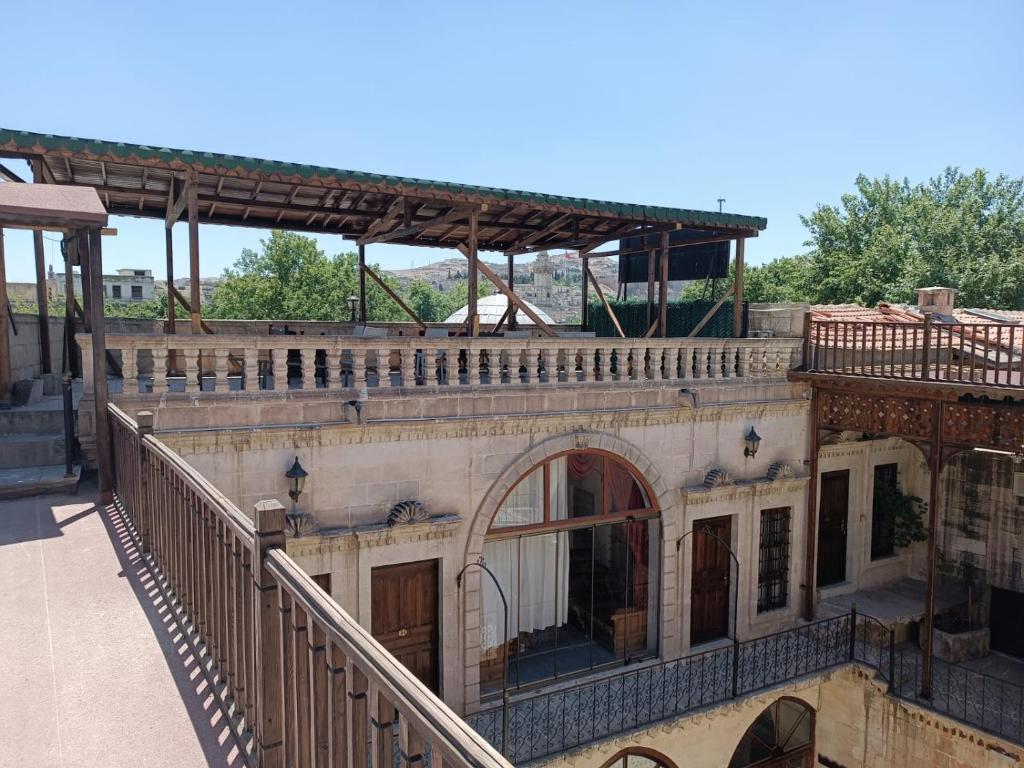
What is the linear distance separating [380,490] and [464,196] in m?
4.11

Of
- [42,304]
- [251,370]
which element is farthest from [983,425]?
[42,304]

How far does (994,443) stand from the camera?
9680mm

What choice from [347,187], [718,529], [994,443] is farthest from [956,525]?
[347,187]

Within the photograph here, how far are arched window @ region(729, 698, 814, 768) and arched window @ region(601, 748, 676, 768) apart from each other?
1.81 meters

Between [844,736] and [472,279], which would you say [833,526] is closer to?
[844,736]

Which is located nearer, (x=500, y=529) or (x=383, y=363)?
A: (x=383, y=363)

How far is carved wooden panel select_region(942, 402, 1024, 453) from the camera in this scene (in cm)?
945

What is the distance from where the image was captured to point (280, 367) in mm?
7535

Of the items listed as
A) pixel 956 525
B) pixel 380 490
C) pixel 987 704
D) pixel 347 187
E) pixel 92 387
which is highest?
pixel 347 187

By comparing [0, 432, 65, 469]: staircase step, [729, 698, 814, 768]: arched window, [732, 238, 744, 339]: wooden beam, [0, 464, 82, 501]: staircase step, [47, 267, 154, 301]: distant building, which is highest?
[47, 267, 154, 301]: distant building

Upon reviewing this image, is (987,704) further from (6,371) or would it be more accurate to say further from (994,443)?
(6,371)

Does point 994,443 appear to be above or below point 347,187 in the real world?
below

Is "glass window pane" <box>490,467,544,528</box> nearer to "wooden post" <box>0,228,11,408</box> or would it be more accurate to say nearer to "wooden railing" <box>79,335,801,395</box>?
"wooden railing" <box>79,335,801,395</box>

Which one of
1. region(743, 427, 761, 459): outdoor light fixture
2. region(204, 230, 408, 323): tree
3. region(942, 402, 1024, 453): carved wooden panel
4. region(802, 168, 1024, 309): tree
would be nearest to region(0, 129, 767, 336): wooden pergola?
region(743, 427, 761, 459): outdoor light fixture
